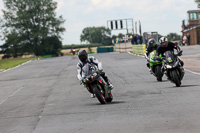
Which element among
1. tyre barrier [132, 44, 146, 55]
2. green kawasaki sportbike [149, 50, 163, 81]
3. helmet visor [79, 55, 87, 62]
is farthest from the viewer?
tyre barrier [132, 44, 146, 55]

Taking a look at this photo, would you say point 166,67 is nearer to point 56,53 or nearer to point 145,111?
point 145,111

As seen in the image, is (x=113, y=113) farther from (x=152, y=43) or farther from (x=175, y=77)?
(x=152, y=43)

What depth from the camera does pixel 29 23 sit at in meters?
92.8

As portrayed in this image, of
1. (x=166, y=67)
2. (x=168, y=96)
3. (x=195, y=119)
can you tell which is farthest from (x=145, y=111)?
(x=166, y=67)

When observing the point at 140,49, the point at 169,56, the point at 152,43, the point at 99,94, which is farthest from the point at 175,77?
the point at 140,49

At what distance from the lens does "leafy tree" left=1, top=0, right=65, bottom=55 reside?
9256 centimetres

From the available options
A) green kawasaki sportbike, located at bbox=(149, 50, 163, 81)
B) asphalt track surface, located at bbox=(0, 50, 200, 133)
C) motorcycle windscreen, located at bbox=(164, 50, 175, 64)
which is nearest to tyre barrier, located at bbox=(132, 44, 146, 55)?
green kawasaki sportbike, located at bbox=(149, 50, 163, 81)

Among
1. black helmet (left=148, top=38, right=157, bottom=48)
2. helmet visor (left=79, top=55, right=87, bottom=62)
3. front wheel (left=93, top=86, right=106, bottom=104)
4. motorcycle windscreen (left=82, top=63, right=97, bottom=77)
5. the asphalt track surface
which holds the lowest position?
the asphalt track surface

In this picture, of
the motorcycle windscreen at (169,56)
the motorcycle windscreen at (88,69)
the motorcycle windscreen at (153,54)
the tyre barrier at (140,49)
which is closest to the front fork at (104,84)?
Result: the motorcycle windscreen at (88,69)

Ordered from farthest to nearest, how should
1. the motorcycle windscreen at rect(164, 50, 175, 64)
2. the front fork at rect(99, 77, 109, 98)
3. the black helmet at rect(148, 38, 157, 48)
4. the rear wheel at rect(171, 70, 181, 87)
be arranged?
1. the black helmet at rect(148, 38, 157, 48)
2. the motorcycle windscreen at rect(164, 50, 175, 64)
3. the rear wheel at rect(171, 70, 181, 87)
4. the front fork at rect(99, 77, 109, 98)

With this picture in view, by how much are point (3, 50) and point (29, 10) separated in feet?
33.9

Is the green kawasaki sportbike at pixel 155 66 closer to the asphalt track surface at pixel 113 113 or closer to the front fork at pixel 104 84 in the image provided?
the asphalt track surface at pixel 113 113

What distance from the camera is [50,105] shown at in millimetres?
12875

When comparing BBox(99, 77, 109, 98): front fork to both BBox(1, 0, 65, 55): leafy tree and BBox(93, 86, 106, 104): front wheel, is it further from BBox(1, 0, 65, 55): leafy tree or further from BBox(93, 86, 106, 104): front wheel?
BBox(1, 0, 65, 55): leafy tree
